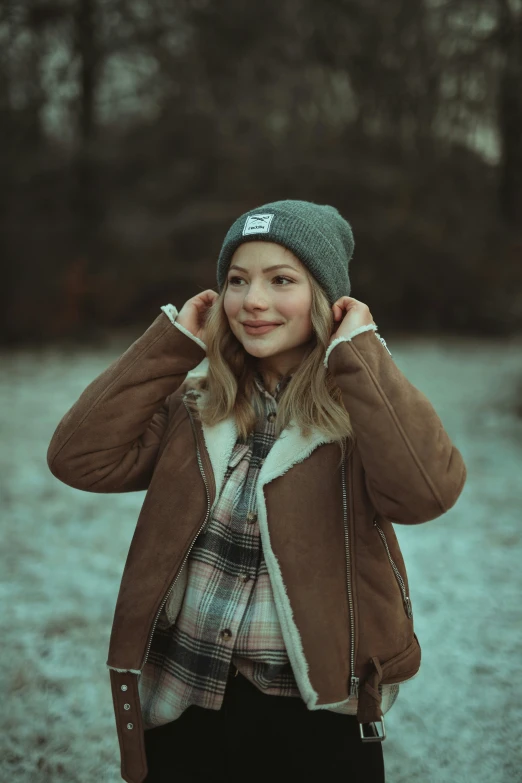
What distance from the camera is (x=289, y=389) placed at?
190cm

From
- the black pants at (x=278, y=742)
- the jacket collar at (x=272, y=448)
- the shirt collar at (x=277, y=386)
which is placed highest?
the shirt collar at (x=277, y=386)

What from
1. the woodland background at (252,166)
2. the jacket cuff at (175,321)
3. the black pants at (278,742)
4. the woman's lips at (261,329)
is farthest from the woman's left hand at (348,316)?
the woodland background at (252,166)

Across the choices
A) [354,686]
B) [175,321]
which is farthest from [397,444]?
[175,321]

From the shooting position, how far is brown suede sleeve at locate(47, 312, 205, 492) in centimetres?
186

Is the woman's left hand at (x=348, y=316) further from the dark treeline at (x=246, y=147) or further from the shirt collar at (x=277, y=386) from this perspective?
the dark treeline at (x=246, y=147)

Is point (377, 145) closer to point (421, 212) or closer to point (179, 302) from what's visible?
point (421, 212)

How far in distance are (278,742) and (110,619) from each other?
7.25ft

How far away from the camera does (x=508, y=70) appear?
1152 centimetres

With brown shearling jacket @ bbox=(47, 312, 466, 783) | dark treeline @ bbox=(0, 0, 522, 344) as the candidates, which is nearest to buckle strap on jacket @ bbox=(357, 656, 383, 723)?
brown shearling jacket @ bbox=(47, 312, 466, 783)

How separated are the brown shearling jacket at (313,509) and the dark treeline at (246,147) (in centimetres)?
1001

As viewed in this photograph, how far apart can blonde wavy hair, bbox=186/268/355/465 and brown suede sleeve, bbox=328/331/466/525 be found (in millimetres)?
141

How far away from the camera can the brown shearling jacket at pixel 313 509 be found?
164 cm

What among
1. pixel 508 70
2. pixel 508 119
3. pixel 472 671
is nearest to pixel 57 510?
pixel 472 671

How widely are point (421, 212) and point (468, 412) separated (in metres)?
7.39
